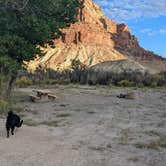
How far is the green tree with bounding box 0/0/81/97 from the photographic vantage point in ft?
79.8

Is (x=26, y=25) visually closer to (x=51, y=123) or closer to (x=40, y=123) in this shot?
(x=40, y=123)

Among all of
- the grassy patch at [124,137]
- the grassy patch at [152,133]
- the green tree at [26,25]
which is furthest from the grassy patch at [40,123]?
the green tree at [26,25]

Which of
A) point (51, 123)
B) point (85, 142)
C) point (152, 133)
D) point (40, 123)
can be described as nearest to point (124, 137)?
point (152, 133)

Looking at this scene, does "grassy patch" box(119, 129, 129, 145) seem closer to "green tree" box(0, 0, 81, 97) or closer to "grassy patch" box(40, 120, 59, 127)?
"grassy patch" box(40, 120, 59, 127)

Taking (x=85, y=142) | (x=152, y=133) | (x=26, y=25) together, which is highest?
(x=26, y=25)

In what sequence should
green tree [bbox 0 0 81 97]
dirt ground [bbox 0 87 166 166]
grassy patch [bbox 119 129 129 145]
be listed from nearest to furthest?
1. dirt ground [bbox 0 87 166 166]
2. grassy patch [bbox 119 129 129 145]
3. green tree [bbox 0 0 81 97]

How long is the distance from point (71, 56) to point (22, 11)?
145458 millimetres

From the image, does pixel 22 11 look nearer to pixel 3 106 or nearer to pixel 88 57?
pixel 3 106

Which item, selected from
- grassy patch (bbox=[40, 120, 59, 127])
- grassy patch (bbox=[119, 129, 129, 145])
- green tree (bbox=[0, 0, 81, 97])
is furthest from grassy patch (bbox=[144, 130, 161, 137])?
green tree (bbox=[0, 0, 81, 97])

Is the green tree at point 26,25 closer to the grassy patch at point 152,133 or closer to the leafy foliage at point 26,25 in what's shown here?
the leafy foliage at point 26,25

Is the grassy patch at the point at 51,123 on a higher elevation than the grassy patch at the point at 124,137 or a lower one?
higher

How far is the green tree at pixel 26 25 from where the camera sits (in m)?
24.3

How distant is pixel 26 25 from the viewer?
2478cm

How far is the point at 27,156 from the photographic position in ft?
38.2
